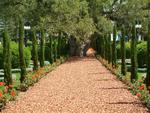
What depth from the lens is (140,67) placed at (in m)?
31.2

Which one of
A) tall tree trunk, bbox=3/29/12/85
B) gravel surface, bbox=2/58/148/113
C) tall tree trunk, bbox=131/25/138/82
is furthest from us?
tall tree trunk, bbox=131/25/138/82

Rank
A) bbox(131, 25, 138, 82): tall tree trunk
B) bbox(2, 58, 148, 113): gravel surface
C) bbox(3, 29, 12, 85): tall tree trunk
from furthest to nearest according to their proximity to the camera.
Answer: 1. bbox(131, 25, 138, 82): tall tree trunk
2. bbox(3, 29, 12, 85): tall tree trunk
3. bbox(2, 58, 148, 113): gravel surface

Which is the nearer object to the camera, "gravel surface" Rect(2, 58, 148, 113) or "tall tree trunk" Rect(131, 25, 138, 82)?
"gravel surface" Rect(2, 58, 148, 113)

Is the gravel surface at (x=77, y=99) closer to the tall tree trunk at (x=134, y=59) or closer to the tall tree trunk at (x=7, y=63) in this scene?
the tall tree trunk at (x=134, y=59)

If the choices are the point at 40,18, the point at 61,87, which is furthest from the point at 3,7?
the point at 61,87

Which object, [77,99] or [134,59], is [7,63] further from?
[134,59]

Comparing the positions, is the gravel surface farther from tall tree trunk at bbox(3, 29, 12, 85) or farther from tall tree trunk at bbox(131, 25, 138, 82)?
tall tree trunk at bbox(3, 29, 12, 85)

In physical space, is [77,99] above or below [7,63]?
below

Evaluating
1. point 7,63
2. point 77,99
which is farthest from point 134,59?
point 77,99

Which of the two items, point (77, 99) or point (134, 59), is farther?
point (134, 59)

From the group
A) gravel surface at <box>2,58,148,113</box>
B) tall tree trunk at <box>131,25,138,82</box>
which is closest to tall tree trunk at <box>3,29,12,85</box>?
gravel surface at <box>2,58,148,113</box>

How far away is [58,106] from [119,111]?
2071 millimetres

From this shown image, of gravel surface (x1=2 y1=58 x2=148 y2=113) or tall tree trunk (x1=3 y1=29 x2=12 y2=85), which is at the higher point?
tall tree trunk (x1=3 y1=29 x2=12 y2=85)

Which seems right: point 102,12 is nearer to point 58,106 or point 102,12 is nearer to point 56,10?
point 56,10
